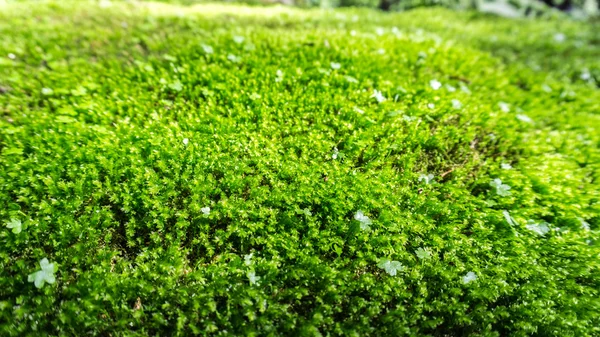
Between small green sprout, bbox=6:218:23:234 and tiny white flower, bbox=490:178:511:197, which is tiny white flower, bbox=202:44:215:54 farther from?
tiny white flower, bbox=490:178:511:197

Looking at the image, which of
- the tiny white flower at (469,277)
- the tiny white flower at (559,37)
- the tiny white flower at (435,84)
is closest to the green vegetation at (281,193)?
the tiny white flower at (469,277)

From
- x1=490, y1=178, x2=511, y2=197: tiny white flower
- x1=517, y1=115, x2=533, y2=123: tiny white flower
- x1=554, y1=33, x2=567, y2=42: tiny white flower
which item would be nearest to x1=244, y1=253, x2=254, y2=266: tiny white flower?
x1=490, y1=178, x2=511, y2=197: tiny white flower

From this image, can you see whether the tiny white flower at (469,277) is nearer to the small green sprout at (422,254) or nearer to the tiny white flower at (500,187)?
the small green sprout at (422,254)

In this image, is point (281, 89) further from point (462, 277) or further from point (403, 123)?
point (462, 277)

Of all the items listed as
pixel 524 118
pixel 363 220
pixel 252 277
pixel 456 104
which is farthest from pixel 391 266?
pixel 524 118

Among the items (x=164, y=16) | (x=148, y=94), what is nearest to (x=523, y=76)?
(x=148, y=94)
